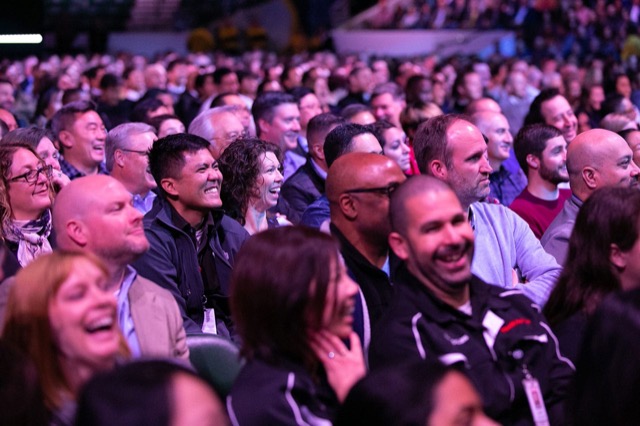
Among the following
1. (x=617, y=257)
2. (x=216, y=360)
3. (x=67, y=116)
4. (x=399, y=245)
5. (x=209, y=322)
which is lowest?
(x=209, y=322)

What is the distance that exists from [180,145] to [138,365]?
2462 mm

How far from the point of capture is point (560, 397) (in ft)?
10.3

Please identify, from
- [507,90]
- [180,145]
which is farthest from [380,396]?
[507,90]

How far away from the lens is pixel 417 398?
2312 millimetres

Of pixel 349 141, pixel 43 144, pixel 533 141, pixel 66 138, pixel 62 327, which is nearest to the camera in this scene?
pixel 62 327

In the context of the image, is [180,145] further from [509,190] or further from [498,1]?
[498,1]

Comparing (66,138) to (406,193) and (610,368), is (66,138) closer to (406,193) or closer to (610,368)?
(406,193)

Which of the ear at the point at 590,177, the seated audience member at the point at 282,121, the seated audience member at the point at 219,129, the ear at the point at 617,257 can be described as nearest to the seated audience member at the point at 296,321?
the ear at the point at 617,257

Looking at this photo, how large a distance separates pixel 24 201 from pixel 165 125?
2.04 m

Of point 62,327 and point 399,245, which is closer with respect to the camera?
point 62,327

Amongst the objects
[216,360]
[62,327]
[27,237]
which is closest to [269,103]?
[27,237]

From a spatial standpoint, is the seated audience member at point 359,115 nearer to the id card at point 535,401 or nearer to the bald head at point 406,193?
the bald head at point 406,193

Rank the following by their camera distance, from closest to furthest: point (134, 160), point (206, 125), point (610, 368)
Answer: point (610, 368), point (134, 160), point (206, 125)

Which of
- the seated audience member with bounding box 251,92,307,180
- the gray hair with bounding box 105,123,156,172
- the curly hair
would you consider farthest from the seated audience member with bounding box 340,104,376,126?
the curly hair
